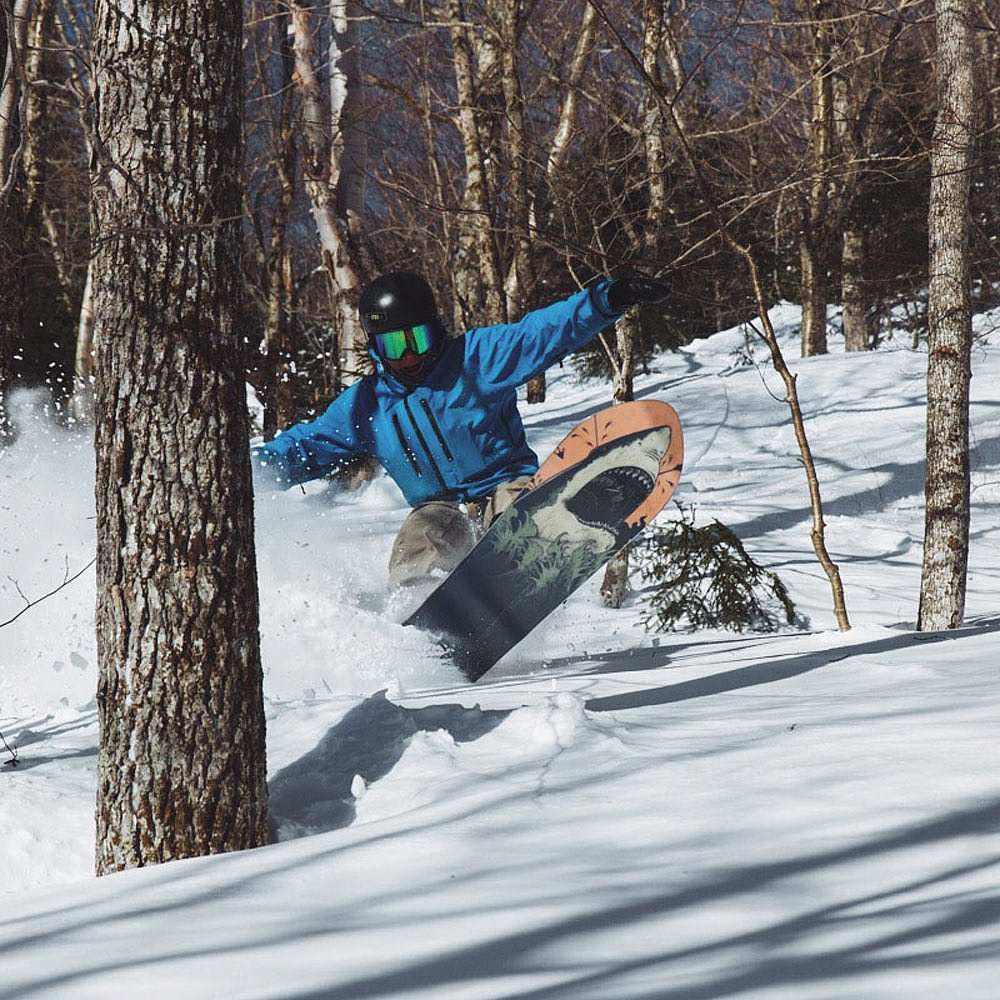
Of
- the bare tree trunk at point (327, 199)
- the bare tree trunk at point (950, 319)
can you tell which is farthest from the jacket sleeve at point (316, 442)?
the bare tree trunk at point (327, 199)

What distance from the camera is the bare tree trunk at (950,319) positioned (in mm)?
5406

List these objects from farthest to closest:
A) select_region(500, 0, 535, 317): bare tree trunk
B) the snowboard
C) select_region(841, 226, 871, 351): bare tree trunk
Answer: select_region(841, 226, 871, 351): bare tree trunk, select_region(500, 0, 535, 317): bare tree trunk, the snowboard

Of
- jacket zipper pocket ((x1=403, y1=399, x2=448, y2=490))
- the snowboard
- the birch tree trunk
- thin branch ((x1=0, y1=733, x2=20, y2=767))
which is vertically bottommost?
thin branch ((x1=0, y1=733, x2=20, y2=767))

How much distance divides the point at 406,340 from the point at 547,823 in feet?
11.2

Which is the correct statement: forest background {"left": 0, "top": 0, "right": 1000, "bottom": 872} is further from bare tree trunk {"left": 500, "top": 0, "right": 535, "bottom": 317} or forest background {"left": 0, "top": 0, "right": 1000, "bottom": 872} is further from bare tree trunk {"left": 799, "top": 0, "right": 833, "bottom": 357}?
bare tree trunk {"left": 799, "top": 0, "right": 833, "bottom": 357}

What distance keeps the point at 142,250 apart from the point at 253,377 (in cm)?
1186

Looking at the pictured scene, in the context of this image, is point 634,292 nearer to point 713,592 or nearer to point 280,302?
point 713,592

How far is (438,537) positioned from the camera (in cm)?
558

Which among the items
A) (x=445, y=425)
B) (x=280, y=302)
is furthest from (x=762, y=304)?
(x=280, y=302)

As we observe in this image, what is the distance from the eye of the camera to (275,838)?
306cm

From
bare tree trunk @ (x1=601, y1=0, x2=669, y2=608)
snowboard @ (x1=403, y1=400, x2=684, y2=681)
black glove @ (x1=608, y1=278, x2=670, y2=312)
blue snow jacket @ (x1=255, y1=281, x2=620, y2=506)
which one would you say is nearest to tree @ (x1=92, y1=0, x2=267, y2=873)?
black glove @ (x1=608, y1=278, x2=670, y2=312)

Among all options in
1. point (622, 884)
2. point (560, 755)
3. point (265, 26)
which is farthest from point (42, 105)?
point (622, 884)

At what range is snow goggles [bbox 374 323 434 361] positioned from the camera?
17.4 feet

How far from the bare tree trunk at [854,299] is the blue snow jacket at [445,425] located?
12663mm
